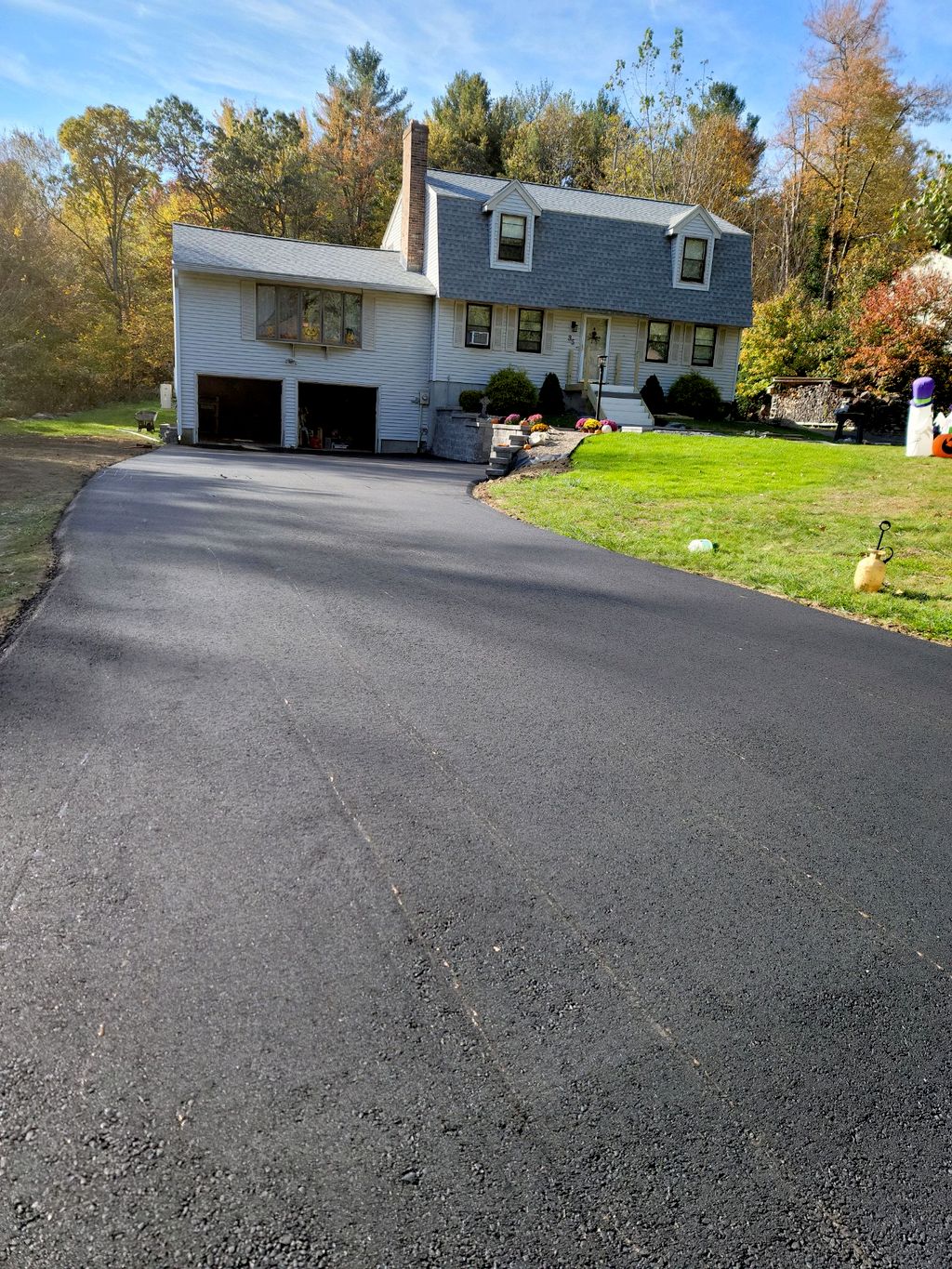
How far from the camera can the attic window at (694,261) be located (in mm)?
25328

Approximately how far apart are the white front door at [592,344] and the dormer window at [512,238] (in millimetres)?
2783

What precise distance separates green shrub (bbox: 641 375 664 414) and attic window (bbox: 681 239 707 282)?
11.2 ft

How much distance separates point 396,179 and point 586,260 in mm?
18455

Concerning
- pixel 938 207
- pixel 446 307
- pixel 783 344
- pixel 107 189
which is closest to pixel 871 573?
pixel 938 207

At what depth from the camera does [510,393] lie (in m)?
23.1

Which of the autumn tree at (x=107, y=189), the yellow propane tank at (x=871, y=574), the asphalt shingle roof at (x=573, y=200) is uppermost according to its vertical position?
the autumn tree at (x=107, y=189)

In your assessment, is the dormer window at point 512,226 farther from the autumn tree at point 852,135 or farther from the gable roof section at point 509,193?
the autumn tree at point 852,135

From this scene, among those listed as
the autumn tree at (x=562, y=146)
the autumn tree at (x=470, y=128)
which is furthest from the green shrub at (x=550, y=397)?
the autumn tree at (x=470, y=128)

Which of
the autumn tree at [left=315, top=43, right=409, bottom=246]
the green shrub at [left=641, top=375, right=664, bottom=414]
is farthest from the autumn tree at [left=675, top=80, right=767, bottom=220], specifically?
the green shrub at [left=641, top=375, right=664, bottom=414]

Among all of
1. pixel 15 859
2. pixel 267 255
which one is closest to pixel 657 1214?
pixel 15 859

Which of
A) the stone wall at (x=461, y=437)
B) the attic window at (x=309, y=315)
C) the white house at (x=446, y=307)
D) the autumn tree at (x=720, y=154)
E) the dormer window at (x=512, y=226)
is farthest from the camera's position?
the autumn tree at (x=720, y=154)

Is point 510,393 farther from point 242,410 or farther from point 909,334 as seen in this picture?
point 909,334

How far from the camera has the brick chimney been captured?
79.0ft

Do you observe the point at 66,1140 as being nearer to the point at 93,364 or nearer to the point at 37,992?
the point at 37,992
